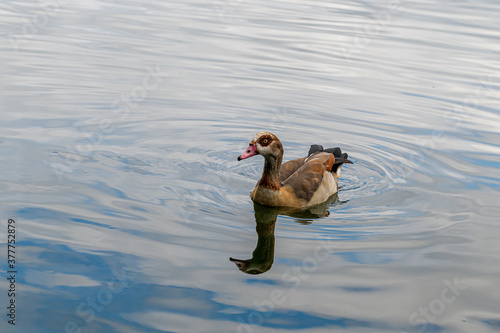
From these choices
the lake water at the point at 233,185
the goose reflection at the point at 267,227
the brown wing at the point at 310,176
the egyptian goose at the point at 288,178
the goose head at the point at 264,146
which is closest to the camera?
the lake water at the point at 233,185

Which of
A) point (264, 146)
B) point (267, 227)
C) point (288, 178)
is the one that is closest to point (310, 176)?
point (288, 178)

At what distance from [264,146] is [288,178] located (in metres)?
1.13

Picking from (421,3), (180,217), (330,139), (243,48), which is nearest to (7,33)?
(243,48)

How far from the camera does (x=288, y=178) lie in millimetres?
11203

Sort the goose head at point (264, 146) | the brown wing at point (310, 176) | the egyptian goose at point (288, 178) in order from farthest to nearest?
1. the brown wing at point (310, 176)
2. the egyptian goose at point (288, 178)
3. the goose head at point (264, 146)

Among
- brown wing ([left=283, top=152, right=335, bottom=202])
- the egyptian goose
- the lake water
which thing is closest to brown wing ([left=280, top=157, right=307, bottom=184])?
the egyptian goose

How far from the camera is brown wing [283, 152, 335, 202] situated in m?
10.7

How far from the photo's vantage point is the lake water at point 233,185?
7043mm

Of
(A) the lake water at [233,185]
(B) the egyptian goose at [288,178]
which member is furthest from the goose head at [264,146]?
(A) the lake water at [233,185]

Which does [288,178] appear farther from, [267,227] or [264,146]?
[267,227]

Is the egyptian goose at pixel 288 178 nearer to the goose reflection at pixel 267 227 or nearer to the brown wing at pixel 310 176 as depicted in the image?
the brown wing at pixel 310 176

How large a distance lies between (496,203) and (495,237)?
1.50 m

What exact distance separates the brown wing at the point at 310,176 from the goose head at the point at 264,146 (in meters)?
0.62

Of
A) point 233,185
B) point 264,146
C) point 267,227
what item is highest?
point 264,146
